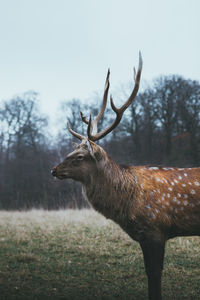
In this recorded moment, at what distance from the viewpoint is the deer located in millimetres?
3760

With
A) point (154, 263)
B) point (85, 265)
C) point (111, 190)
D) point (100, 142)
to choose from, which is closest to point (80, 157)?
point (111, 190)

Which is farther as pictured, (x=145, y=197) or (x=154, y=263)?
(x=145, y=197)

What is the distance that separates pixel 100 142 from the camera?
698 inches

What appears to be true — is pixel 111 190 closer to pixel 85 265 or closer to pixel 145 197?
pixel 145 197

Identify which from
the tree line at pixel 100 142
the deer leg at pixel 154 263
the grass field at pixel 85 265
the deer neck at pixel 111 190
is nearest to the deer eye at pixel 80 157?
the deer neck at pixel 111 190

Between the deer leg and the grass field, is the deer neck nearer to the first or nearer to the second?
the deer leg

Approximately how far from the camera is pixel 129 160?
16297 mm

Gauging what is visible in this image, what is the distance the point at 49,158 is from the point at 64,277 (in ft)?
46.7

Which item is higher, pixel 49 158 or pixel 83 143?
pixel 49 158

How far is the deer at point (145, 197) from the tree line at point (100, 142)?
9.98m

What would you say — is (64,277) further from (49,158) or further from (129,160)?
(49,158)

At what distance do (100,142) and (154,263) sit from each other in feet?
46.3

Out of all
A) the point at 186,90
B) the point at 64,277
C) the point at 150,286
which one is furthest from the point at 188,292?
the point at 186,90

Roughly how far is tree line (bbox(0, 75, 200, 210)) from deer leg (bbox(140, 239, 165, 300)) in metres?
10.4
